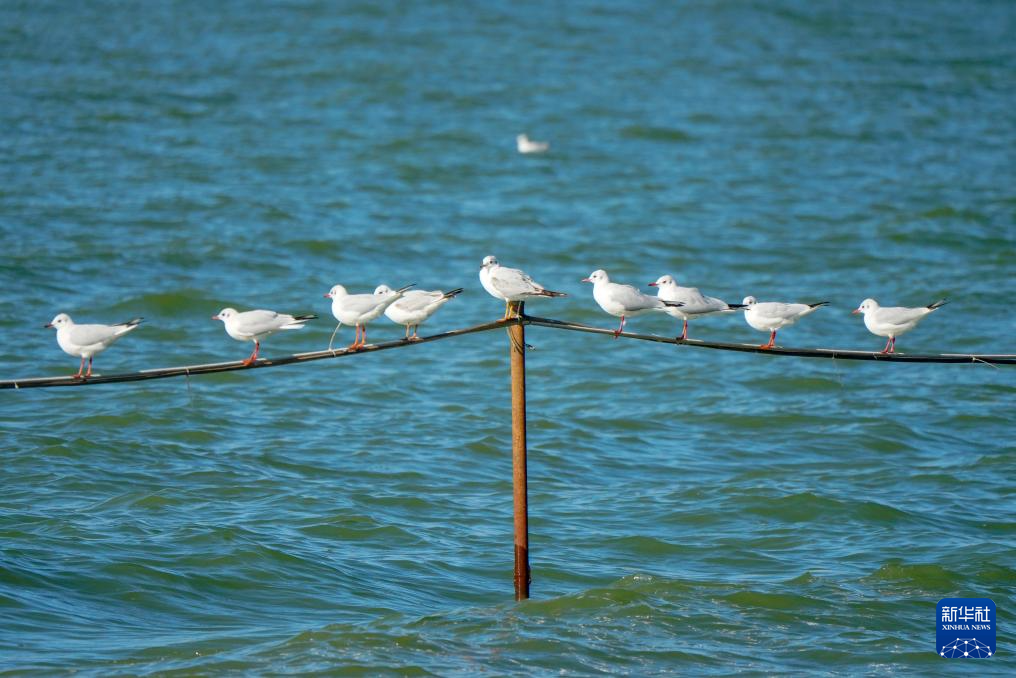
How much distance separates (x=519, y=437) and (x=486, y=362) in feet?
33.0

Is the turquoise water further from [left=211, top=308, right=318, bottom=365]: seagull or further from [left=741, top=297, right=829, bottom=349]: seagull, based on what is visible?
[left=211, top=308, right=318, bottom=365]: seagull

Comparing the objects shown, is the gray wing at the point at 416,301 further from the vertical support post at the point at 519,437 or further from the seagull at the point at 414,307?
the vertical support post at the point at 519,437

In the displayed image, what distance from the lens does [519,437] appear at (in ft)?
30.4

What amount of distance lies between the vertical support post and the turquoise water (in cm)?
67

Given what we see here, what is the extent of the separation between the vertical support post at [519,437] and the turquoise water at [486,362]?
67 cm

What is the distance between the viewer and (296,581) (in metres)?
11.0

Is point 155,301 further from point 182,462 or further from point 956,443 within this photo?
point 956,443

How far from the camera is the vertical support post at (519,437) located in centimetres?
899

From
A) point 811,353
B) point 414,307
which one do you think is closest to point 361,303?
point 414,307

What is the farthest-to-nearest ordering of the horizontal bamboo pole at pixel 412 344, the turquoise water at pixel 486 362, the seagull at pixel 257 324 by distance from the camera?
1. the turquoise water at pixel 486 362
2. the seagull at pixel 257 324
3. the horizontal bamboo pole at pixel 412 344

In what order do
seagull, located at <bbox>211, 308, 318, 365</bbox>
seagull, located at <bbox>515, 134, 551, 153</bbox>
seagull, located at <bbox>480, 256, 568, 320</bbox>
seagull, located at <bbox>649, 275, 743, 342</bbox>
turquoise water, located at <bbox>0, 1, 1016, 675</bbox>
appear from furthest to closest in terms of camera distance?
seagull, located at <bbox>515, 134, 551, 153</bbox>, turquoise water, located at <bbox>0, 1, 1016, 675</bbox>, seagull, located at <bbox>649, 275, 743, 342</bbox>, seagull, located at <bbox>211, 308, 318, 365</bbox>, seagull, located at <bbox>480, 256, 568, 320</bbox>

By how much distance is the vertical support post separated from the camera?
8992 mm

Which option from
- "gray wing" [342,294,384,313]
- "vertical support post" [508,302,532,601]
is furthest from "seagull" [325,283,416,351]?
"vertical support post" [508,302,532,601]

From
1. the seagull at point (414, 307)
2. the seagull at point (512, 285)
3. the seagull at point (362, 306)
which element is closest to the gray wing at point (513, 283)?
the seagull at point (512, 285)
